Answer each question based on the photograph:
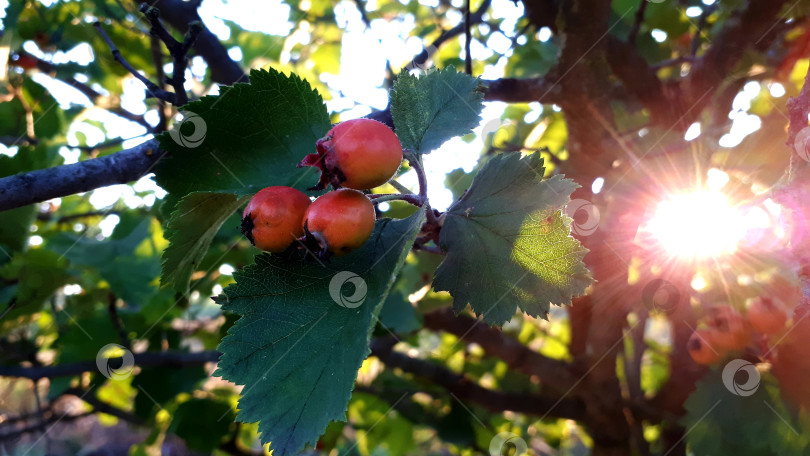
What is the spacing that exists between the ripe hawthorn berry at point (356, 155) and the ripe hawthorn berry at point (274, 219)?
6cm

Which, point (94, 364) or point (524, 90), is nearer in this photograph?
point (524, 90)

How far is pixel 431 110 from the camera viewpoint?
105 cm

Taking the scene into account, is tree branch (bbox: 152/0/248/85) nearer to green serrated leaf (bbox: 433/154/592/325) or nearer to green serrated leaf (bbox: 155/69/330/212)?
green serrated leaf (bbox: 155/69/330/212)

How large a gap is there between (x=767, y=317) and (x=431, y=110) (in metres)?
1.48

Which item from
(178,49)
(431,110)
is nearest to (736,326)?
(431,110)

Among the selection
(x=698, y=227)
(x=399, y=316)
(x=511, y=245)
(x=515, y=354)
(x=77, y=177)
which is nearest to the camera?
(x=511, y=245)

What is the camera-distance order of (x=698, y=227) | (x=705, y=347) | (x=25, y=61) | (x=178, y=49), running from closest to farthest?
1. (x=178, y=49)
2. (x=698, y=227)
3. (x=705, y=347)
4. (x=25, y=61)

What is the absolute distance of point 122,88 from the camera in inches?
104

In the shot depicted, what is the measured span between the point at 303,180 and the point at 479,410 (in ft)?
7.53

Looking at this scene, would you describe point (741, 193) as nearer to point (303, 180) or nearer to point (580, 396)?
point (580, 396)

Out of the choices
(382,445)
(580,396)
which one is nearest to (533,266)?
(580,396)

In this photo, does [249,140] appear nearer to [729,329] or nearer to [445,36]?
[445,36]

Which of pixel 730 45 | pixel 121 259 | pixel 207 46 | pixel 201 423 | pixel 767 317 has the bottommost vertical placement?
pixel 201 423

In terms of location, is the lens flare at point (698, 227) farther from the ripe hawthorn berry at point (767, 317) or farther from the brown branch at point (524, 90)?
the brown branch at point (524, 90)
